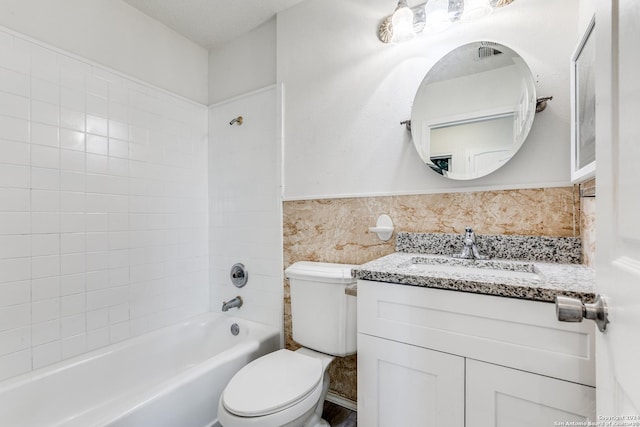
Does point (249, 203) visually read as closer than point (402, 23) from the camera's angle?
No

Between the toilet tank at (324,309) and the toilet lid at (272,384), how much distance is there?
0.11 m

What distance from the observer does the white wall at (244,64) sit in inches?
82.0

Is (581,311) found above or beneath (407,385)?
above

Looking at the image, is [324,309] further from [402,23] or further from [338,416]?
[402,23]

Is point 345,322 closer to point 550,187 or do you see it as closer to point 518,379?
point 518,379

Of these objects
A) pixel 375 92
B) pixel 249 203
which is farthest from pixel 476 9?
pixel 249 203

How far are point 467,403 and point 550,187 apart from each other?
923 mm

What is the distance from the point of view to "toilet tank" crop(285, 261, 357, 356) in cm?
142

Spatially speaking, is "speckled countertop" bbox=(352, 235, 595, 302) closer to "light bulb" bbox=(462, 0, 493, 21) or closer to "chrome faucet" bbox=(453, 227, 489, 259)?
"chrome faucet" bbox=(453, 227, 489, 259)

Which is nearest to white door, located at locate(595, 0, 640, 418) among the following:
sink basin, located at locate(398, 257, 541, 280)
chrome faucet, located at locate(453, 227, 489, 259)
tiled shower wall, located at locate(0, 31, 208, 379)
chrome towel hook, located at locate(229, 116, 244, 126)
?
sink basin, located at locate(398, 257, 541, 280)

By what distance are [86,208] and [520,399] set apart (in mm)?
2161

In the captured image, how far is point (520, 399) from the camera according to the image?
2.78ft

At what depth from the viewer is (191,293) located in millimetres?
2221

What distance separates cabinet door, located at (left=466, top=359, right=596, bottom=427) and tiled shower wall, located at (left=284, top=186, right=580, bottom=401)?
2.15 ft
